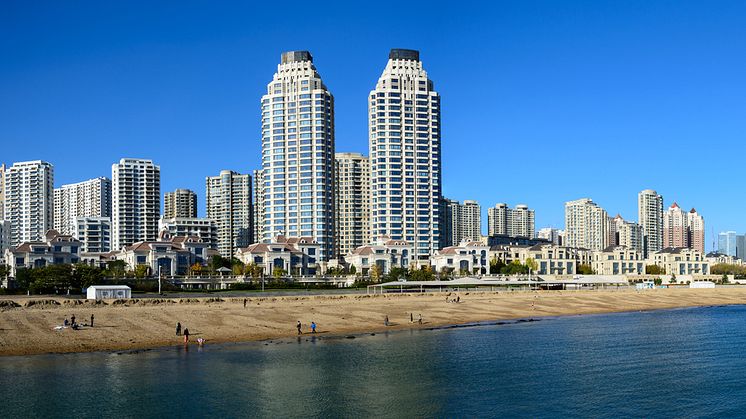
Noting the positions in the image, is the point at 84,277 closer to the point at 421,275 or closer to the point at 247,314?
the point at 247,314

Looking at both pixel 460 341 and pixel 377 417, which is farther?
pixel 460 341

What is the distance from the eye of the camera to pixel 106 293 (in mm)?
106500

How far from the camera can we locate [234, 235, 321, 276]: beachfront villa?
18662cm

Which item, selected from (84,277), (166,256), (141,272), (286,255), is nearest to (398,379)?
(84,277)

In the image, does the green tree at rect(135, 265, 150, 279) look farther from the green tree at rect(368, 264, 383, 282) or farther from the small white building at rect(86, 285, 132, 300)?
the green tree at rect(368, 264, 383, 282)

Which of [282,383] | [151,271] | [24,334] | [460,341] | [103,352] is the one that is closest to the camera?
[282,383]

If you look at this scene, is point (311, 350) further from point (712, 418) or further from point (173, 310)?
point (712, 418)

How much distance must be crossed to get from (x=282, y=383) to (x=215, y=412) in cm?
911

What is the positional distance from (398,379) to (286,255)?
13289 cm

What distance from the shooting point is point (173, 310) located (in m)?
93.8

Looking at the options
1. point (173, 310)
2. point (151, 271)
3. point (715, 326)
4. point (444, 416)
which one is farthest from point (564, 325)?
point (151, 271)

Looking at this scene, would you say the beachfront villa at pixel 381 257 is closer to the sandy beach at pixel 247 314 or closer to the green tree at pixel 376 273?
the green tree at pixel 376 273

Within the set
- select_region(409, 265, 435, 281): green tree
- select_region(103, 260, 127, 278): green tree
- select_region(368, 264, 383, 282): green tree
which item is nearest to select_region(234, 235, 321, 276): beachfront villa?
select_region(368, 264, 383, 282): green tree

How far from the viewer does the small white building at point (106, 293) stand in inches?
4126
